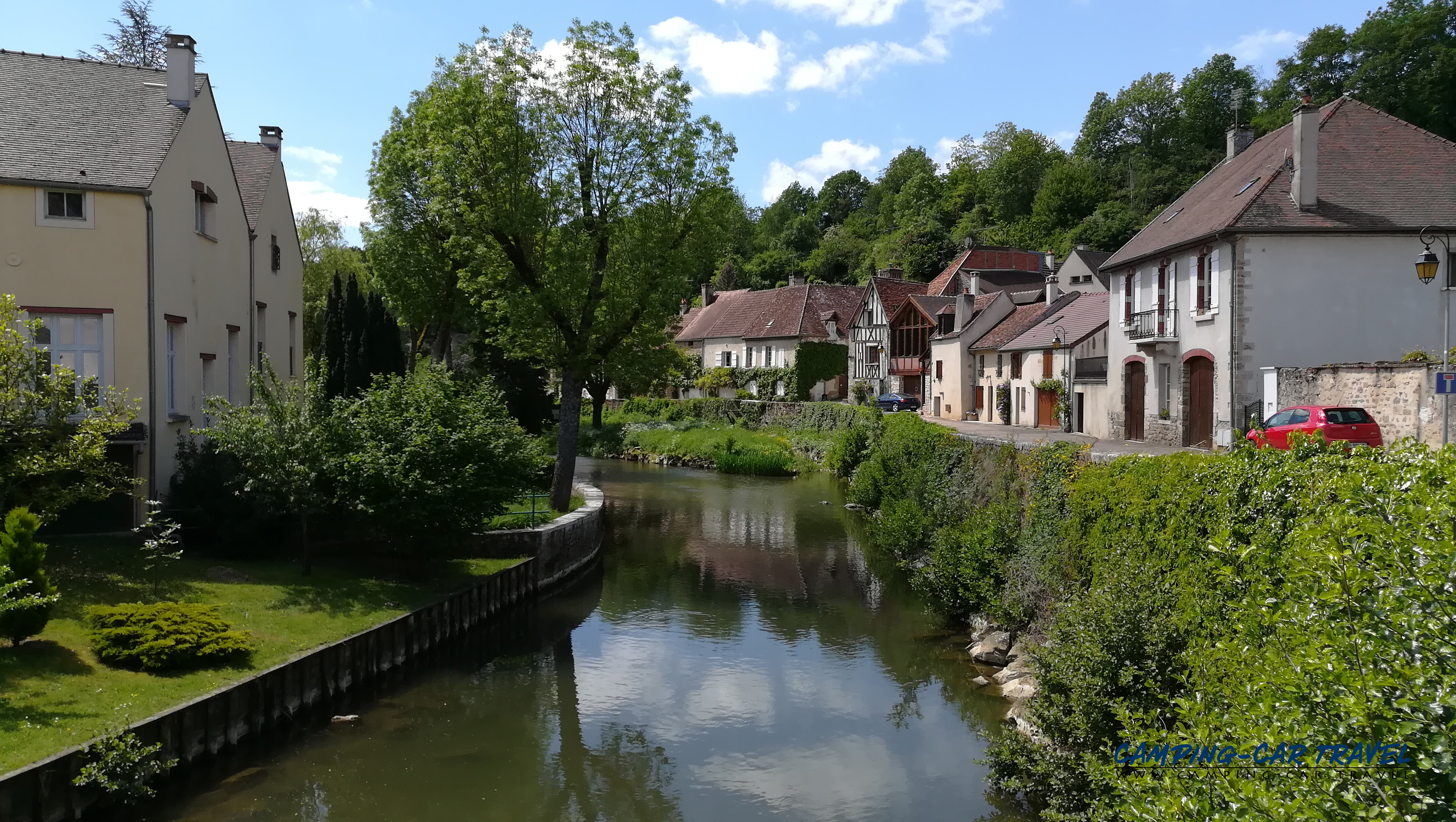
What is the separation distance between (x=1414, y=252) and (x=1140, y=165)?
2256 inches

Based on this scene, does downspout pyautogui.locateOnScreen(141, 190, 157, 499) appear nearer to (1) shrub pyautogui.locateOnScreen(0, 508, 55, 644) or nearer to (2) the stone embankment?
(1) shrub pyautogui.locateOnScreen(0, 508, 55, 644)

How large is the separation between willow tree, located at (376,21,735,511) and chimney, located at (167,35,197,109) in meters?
5.51

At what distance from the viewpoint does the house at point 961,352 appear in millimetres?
49031

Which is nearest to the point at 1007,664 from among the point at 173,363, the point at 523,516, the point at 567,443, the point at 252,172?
the point at 523,516

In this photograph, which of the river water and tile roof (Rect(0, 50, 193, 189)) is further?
tile roof (Rect(0, 50, 193, 189))

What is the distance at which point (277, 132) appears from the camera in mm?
30234

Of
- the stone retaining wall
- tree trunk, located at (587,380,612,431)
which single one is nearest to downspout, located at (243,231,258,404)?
the stone retaining wall

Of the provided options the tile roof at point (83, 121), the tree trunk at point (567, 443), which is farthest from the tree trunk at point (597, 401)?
the tile roof at point (83, 121)

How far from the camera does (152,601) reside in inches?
548

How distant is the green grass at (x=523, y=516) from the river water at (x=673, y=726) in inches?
78.9

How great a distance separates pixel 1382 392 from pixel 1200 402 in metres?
8.58

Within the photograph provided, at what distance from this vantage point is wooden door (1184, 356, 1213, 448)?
27.8m

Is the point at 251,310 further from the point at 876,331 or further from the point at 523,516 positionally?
the point at 876,331

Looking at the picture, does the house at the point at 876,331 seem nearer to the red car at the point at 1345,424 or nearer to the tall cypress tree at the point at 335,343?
the tall cypress tree at the point at 335,343
